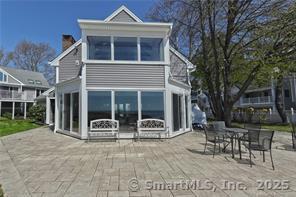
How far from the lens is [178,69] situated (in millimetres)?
15125

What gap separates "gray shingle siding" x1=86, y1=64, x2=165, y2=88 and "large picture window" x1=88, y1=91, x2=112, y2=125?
473mm

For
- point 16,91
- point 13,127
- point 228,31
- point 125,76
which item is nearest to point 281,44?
point 228,31

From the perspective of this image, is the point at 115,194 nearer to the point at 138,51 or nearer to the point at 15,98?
the point at 138,51

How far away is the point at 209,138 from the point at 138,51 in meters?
6.28

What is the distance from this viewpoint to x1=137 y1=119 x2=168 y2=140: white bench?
11.2m

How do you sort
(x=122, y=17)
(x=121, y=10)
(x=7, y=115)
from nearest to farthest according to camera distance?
(x=121, y=10)
(x=122, y=17)
(x=7, y=115)

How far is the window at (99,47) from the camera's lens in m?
11.7

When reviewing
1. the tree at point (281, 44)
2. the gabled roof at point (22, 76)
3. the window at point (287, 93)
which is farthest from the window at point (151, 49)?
the window at point (287, 93)

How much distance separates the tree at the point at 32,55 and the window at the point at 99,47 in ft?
114

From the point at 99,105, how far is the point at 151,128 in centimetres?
294

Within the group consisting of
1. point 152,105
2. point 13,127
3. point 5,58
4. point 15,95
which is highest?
point 5,58

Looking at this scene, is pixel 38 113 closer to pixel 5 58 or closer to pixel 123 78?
pixel 123 78

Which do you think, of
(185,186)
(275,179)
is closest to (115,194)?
(185,186)

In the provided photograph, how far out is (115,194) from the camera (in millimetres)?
4145
